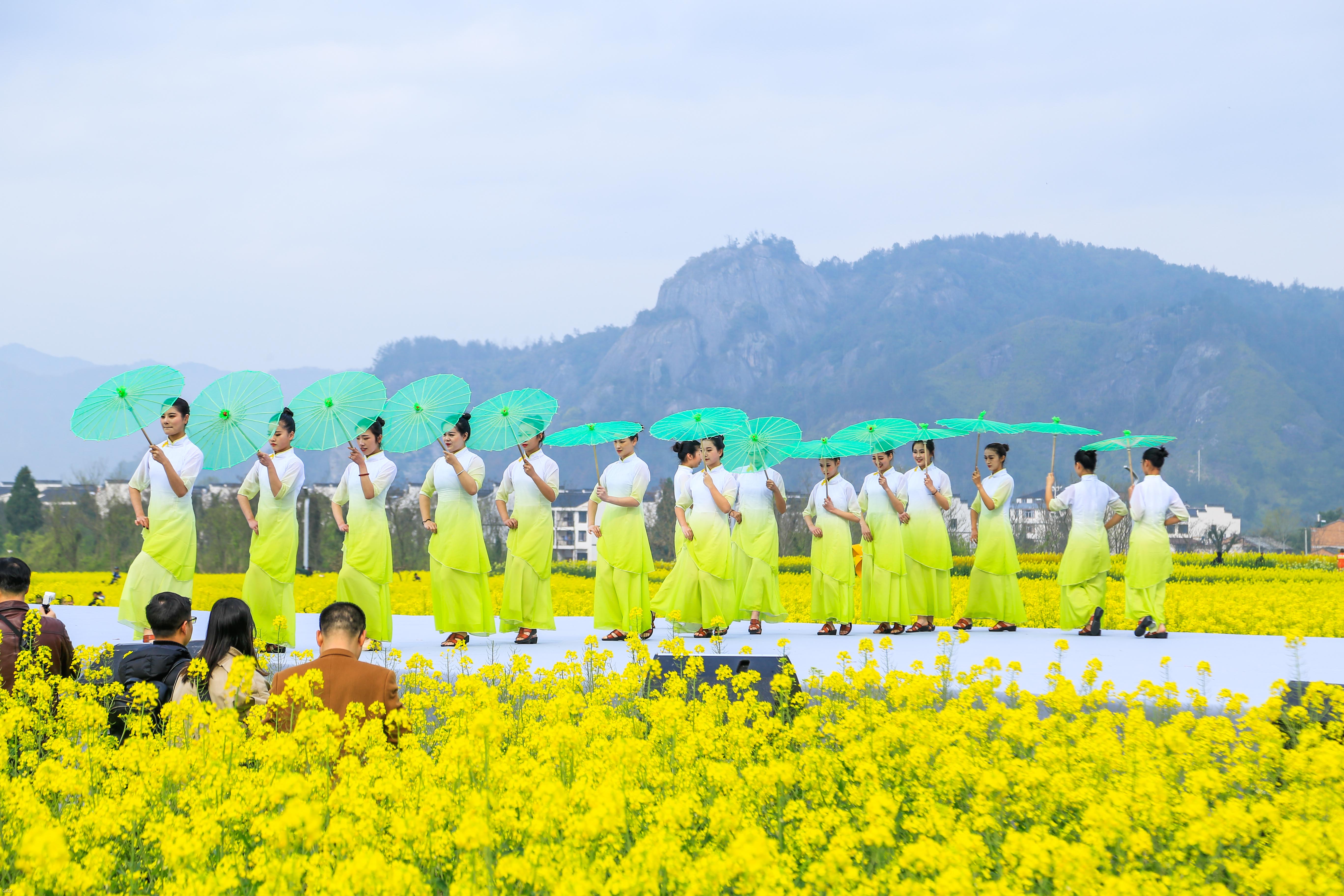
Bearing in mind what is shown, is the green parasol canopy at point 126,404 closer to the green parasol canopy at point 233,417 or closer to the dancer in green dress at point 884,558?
the green parasol canopy at point 233,417

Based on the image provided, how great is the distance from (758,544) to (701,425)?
1321 millimetres

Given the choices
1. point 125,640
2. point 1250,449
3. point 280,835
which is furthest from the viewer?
point 1250,449

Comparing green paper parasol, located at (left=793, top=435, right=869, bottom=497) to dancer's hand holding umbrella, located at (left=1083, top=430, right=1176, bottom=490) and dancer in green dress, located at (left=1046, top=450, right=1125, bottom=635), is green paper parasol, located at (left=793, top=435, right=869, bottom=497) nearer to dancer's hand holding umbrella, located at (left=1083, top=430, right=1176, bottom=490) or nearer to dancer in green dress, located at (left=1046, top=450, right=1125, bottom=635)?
dancer in green dress, located at (left=1046, top=450, right=1125, bottom=635)

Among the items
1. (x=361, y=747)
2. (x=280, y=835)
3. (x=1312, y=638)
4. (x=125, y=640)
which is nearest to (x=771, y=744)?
(x=361, y=747)

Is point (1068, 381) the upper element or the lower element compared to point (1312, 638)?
upper

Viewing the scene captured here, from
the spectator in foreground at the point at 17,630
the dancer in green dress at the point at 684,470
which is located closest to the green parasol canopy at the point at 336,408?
the spectator in foreground at the point at 17,630

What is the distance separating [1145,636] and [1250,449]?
474 feet

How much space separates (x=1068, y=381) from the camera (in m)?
175

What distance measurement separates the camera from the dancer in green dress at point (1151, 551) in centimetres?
986

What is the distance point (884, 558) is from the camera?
10.5 meters

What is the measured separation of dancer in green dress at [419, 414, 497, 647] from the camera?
922 centimetres

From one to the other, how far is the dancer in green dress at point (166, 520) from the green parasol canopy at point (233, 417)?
0.33 feet

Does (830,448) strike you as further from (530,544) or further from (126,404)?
(126,404)

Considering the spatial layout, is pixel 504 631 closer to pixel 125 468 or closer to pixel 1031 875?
pixel 1031 875
